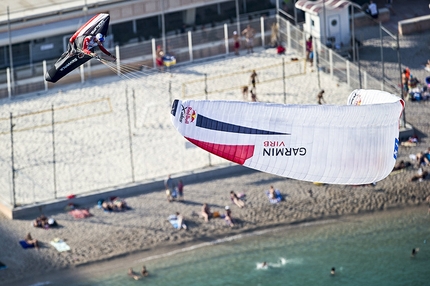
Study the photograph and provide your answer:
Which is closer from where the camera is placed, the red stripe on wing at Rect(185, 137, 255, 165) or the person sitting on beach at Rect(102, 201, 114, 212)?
the red stripe on wing at Rect(185, 137, 255, 165)

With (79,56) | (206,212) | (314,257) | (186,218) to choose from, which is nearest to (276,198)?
(206,212)

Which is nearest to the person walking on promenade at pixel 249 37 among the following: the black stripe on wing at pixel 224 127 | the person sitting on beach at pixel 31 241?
the person sitting on beach at pixel 31 241

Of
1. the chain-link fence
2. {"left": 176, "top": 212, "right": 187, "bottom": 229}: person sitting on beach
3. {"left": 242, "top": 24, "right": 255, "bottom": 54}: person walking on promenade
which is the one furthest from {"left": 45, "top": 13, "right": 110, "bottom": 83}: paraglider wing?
{"left": 242, "top": 24, "right": 255, "bottom": 54}: person walking on promenade

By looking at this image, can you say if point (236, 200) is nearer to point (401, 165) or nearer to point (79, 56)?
point (401, 165)

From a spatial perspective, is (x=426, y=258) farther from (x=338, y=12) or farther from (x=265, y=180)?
(x=338, y=12)

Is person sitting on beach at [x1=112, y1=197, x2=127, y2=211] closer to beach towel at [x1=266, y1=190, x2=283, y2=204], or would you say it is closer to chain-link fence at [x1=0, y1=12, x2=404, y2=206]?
chain-link fence at [x1=0, y1=12, x2=404, y2=206]

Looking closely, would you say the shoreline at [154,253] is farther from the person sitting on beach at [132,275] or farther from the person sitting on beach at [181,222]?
the person sitting on beach at [181,222]

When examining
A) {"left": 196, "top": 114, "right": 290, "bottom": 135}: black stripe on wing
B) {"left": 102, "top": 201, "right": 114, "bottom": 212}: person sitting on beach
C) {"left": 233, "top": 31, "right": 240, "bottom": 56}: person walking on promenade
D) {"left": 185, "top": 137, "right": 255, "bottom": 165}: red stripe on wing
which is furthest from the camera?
{"left": 233, "top": 31, "right": 240, "bottom": 56}: person walking on promenade
